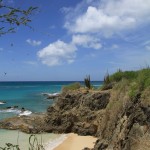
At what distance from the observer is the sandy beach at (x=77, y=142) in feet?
66.0

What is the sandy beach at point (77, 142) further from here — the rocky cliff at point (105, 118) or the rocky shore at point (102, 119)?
the rocky cliff at point (105, 118)

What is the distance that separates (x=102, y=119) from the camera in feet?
67.4

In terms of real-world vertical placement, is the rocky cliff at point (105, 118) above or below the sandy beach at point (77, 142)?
above

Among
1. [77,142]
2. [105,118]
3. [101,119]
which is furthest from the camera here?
[101,119]

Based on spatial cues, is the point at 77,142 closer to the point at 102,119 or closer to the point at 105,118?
the point at 102,119

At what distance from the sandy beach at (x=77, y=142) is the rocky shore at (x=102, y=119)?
63cm

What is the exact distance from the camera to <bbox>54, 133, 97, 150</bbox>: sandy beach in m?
20.1

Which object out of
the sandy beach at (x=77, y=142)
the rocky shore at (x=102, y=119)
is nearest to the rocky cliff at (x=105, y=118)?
the rocky shore at (x=102, y=119)

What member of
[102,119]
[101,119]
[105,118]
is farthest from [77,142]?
[105,118]

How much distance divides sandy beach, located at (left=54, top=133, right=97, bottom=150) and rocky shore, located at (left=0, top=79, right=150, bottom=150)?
2.08ft

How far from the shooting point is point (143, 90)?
1429 centimetres

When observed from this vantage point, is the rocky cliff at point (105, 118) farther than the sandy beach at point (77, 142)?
No

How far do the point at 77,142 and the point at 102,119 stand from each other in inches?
87.7

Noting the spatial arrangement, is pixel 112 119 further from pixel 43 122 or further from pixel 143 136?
pixel 43 122
